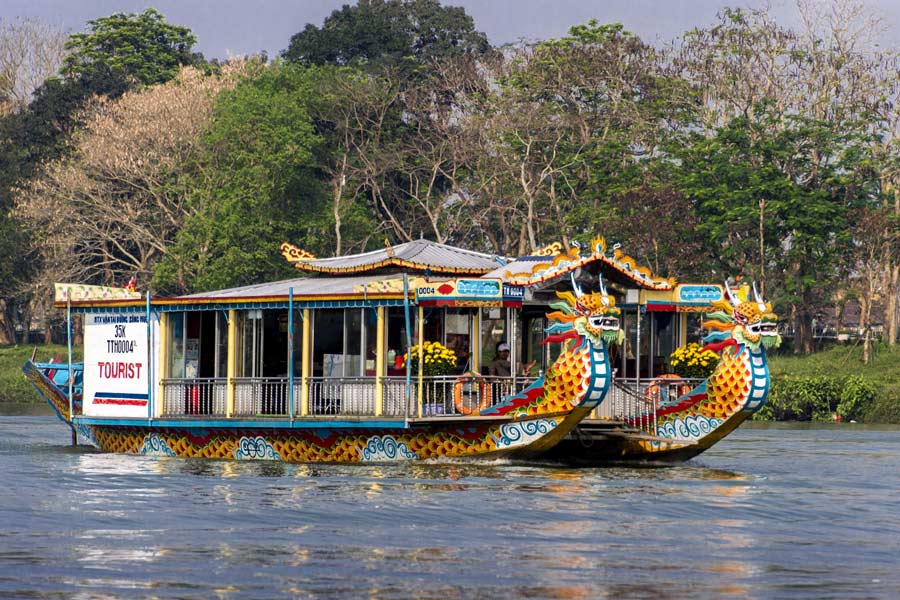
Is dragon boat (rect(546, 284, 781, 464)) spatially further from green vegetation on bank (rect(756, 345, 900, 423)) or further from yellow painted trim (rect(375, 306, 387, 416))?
green vegetation on bank (rect(756, 345, 900, 423))

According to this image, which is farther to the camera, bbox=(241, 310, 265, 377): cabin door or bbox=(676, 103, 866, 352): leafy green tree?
bbox=(676, 103, 866, 352): leafy green tree

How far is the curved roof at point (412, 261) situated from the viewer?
24.5 meters

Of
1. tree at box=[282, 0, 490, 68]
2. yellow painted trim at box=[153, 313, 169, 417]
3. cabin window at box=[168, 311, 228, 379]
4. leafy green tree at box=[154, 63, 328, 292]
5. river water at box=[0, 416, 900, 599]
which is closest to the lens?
river water at box=[0, 416, 900, 599]

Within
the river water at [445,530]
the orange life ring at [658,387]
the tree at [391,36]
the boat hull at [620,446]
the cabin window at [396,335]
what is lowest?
the river water at [445,530]

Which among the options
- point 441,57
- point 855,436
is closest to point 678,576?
point 855,436

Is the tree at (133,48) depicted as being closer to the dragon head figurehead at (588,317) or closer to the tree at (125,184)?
the tree at (125,184)

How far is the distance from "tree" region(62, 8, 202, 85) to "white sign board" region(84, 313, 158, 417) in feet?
128

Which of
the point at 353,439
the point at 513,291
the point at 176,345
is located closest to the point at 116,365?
the point at 176,345

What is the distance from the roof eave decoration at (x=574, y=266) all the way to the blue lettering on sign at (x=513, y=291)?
8 cm

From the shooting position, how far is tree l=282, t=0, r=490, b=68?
62812mm

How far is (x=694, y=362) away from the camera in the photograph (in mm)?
23953

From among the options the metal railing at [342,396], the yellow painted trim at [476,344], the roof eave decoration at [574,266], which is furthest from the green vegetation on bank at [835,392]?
the metal railing at [342,396]

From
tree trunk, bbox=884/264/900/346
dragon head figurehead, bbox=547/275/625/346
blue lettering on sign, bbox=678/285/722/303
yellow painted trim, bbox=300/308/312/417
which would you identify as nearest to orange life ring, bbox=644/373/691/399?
blue lettering on sign, bbox=678/285/722/303

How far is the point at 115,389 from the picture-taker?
2525 centimetres
